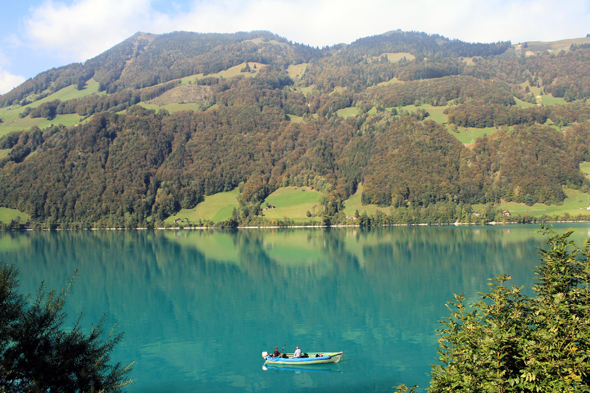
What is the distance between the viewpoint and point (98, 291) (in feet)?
179

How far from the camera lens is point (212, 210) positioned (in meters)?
186

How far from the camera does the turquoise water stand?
27891mm

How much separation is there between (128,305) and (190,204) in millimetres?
145171

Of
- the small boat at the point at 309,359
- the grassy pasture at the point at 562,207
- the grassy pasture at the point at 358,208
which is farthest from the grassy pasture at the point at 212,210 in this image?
the small boat at the point at 309,359

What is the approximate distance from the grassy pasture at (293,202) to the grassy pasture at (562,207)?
242 ft

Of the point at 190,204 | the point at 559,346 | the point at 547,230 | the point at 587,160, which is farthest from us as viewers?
the point at 190,204

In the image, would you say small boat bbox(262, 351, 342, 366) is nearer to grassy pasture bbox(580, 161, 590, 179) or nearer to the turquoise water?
the turquoise water

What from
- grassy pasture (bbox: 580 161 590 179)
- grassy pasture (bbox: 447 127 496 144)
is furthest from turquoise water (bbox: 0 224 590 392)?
grassy pasture (bbox: 447 127 496 144)

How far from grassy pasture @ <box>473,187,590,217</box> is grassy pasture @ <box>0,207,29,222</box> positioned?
626 ft

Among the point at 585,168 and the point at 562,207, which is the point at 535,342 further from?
the point at 585,168

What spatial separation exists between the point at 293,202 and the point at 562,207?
10126 cm

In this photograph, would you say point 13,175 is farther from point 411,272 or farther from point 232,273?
point 411,272

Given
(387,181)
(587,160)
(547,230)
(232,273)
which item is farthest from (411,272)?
(587,160)

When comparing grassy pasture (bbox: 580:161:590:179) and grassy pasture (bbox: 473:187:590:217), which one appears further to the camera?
grassy pasture (bbox: 580:161:590:179)
